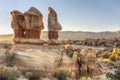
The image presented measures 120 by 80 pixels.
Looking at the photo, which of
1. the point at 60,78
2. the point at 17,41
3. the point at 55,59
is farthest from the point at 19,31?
the point at 60,78

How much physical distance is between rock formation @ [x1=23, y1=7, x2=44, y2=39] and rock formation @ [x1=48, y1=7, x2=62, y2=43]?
3.05ft

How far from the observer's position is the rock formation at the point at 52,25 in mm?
33688

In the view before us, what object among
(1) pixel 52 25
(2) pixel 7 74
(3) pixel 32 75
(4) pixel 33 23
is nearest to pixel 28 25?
(4) pixel 33 23

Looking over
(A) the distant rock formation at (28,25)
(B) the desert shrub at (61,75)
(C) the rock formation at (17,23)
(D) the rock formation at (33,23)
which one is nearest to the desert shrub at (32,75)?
(B) the desert shrub at (61,75)

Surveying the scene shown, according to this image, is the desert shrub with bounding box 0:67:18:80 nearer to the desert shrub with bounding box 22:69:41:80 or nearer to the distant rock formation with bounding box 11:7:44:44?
the desert shrub with bounding box 22:69:41:80

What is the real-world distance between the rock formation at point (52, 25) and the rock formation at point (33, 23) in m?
0.93

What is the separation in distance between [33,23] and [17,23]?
2.11 metres

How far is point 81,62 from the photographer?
30.3 meters

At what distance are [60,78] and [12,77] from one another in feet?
15.5

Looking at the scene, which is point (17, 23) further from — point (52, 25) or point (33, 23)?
point (52, 25)

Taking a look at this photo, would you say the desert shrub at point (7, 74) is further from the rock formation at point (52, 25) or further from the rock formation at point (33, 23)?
the rock formation at point (52, 25)

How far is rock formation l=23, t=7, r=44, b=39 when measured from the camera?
32906mm

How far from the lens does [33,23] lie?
32.8 metres

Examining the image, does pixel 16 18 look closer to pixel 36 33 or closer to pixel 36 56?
pixel 36 33
